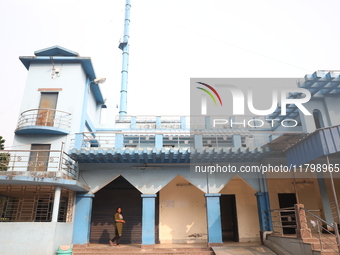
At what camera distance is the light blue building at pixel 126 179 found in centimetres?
→ 1037

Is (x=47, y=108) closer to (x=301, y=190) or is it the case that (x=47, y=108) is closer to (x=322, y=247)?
(x=322, y=247)

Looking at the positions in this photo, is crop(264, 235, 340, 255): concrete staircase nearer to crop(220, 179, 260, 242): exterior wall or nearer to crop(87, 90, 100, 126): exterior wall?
crop(220, 179, 260, 242): exterior wall

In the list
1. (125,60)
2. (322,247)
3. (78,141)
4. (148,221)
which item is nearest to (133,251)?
(148,221)

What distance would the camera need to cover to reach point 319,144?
838 cm

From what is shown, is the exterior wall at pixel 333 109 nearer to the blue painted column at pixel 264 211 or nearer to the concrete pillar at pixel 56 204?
the blue painted column at pixel 264 211

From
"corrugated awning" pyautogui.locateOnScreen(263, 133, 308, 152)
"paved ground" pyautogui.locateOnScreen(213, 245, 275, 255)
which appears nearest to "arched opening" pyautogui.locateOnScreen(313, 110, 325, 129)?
"corrugated awning" pyautogui.locateOnScreen(263, 133, 308, 152)

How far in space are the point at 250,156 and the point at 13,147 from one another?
10.6m

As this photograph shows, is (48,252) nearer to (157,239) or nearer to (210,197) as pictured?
(157,239)

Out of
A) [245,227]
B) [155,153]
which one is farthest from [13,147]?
[245,227]

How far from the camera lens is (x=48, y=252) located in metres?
9.45

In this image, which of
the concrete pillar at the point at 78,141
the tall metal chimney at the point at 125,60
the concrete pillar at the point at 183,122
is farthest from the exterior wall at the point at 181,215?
the tall metal chimney at the point at 125,60

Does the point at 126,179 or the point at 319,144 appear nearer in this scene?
the point at 319,144

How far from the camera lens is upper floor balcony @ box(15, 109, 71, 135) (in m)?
12.3

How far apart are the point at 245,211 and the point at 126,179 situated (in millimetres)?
6217
